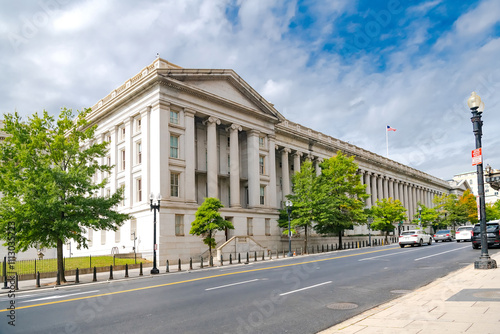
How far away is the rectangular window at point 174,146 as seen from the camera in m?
40.6

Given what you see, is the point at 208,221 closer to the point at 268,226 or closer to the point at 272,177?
the point at 268,226

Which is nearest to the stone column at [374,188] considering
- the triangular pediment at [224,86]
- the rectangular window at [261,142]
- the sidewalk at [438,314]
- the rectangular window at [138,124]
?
the triangular pediment at [224,86]

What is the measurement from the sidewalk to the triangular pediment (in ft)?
108

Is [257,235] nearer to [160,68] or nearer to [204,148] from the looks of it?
[204,148]

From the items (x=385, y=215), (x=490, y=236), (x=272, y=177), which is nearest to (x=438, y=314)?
(x=490, y=236)

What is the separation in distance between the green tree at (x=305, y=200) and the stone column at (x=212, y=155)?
9989 millimetres

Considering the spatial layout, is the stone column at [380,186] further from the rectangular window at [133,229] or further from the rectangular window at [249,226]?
the rectangular window at [133,229]

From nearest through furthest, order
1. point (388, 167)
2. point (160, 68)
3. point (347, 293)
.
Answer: point (347, 293) < point (160, 68) < point (388, 167)

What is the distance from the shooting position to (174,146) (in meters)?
40.8

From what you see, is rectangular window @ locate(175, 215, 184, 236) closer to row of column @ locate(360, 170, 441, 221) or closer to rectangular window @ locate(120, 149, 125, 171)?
rectangular window @ locate(120, 149, 125, 171)

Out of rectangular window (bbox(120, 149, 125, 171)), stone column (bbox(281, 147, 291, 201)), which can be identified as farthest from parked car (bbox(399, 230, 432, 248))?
rectangular window (bbox(120, 149, 125, 171))

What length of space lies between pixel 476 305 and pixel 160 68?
114 ft

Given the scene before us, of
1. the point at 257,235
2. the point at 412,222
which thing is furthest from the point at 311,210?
the point at 412,222

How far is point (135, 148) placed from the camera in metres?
42.8
